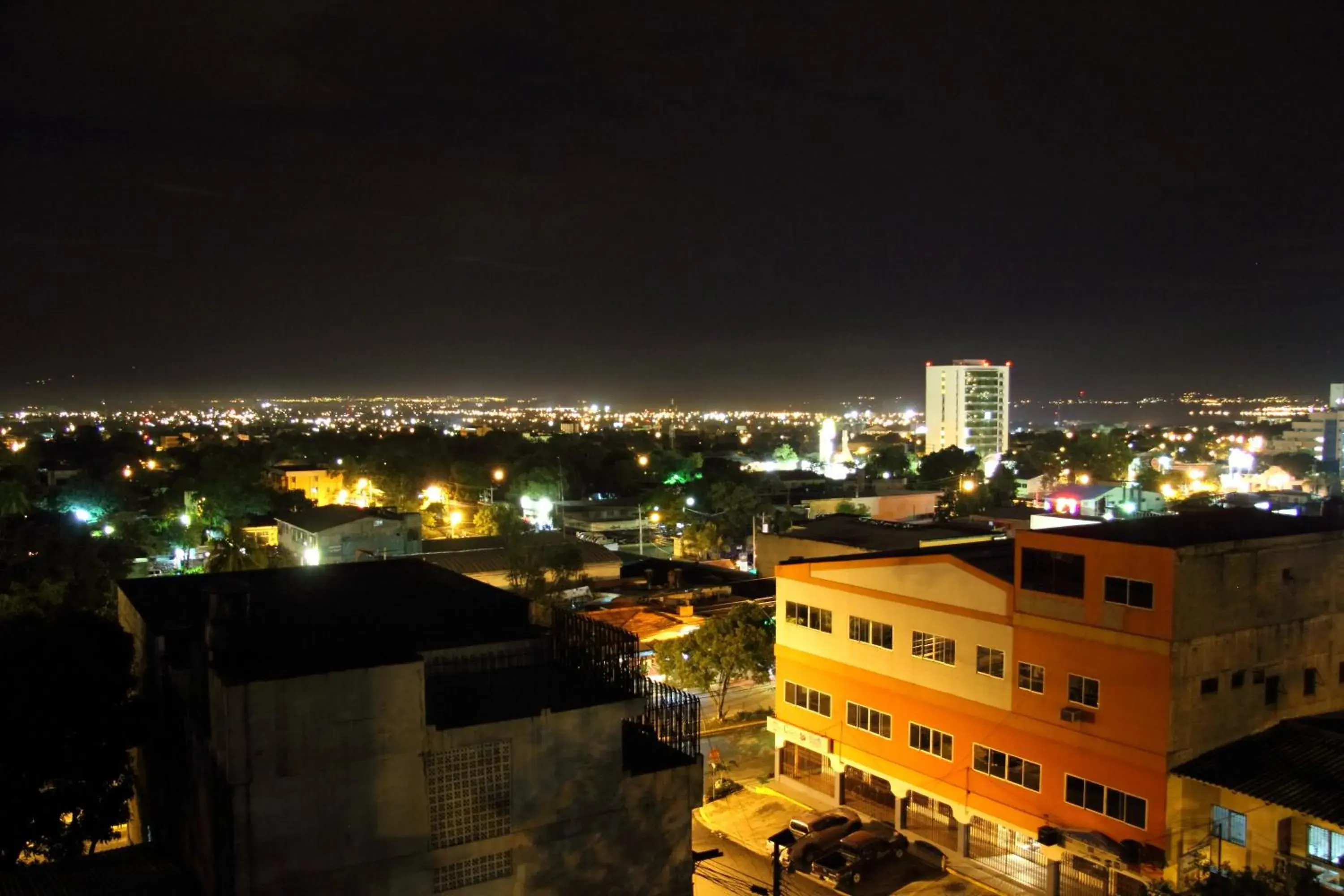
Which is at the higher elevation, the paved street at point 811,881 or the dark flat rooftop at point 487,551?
the dark flat rooftop at point 487,551

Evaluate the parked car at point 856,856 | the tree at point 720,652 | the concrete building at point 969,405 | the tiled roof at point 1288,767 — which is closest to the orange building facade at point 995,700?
the tiled roof at point 1288,767

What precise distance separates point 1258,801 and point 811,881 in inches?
259

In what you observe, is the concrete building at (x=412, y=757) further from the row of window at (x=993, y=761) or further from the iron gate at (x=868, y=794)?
the iron gate at (x=868, y=794)

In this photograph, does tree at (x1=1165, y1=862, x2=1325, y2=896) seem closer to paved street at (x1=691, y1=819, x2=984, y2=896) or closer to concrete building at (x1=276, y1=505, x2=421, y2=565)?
paved street at (x1=691, y1=819, x2=984, y2=896)

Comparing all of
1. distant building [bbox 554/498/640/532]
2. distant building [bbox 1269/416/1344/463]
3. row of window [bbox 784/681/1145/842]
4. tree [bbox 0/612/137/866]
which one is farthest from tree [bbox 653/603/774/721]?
distant building [bbox 1269/416/1344/463]

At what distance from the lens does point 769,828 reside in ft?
57.1

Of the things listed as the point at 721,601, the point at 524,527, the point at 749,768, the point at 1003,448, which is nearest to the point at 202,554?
the point at 524,527

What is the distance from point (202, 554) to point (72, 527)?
351 inches

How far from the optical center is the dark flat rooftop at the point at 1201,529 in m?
14.0

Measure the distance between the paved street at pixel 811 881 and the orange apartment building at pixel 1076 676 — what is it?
92 cm

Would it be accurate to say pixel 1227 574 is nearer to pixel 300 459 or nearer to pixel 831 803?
pixel 831 803

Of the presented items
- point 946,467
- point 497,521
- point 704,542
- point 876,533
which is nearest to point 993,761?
point 876,533

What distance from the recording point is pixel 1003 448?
135 meters

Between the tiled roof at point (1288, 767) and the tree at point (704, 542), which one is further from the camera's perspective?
the tree at point (704, 542)
